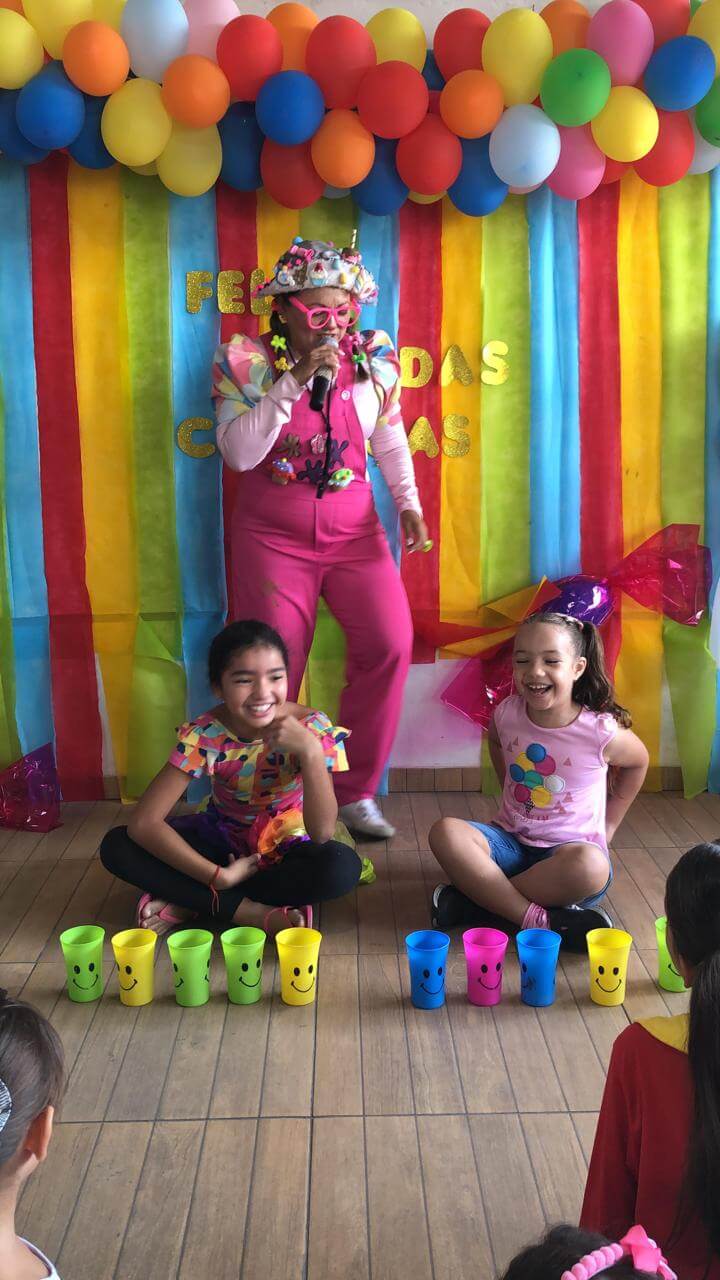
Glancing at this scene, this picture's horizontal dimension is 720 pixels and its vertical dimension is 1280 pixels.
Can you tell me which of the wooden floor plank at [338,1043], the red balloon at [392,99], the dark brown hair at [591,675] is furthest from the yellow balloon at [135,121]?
the wooden floor plank at [338,1043]

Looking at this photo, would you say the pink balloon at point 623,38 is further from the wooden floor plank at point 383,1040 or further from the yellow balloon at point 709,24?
the wooden floor plank at point 383,1040

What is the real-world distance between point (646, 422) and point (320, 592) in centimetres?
114

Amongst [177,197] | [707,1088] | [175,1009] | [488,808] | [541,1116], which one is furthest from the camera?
[488,808]

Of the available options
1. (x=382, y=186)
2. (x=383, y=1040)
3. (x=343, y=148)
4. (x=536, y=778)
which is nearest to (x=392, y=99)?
Answer: (x=343, y=148)

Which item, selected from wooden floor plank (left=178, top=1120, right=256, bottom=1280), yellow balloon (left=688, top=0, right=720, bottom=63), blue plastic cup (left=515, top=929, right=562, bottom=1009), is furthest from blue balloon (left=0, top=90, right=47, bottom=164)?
wooden floor plank (left=178, top=1120, right=256, bottom=1280)

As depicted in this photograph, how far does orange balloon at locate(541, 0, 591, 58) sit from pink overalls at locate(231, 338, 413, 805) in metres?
1.00

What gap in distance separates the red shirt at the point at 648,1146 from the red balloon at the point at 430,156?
7.95 feet

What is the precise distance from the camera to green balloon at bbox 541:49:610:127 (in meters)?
2.93

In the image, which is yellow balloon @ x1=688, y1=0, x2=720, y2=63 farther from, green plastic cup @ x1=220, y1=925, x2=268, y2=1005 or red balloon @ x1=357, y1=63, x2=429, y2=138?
green plastic cup @ x1=220, y1=925, x2=268, y2=1005

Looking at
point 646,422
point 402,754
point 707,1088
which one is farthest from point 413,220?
point 707,1088

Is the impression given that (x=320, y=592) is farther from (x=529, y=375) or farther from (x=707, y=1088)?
(x=707, y=1088)

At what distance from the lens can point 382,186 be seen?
3.21 meters

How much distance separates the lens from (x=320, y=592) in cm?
341

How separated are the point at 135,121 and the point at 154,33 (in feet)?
0.71
